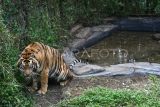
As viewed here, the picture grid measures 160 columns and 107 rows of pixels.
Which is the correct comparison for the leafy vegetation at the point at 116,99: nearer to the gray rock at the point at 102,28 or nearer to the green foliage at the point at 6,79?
the green foliage at the point at 6,79

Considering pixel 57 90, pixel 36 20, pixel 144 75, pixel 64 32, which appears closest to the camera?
pixel 57 90

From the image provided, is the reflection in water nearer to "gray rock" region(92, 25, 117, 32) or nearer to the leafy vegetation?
"gray rock" region(92, 25, 117, 32)

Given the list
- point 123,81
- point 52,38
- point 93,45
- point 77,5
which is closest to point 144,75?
point 123,81

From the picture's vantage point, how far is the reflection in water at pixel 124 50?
979 cm

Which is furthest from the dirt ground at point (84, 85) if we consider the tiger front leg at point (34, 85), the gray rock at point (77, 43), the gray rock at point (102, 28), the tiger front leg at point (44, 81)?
the gray rock at point (102, 28)

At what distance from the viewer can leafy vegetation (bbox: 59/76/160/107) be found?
22.3 feet

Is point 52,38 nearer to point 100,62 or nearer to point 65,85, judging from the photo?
point 100,62

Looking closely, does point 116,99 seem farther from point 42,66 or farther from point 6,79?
point 6,79

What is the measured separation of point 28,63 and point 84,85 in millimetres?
1205

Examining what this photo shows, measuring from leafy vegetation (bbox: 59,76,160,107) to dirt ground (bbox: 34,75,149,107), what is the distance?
36cm

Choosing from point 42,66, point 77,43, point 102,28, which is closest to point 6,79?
point 42,66

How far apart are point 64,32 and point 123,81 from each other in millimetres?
2592

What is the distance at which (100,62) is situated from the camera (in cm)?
956

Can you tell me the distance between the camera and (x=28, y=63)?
7.12 meters
